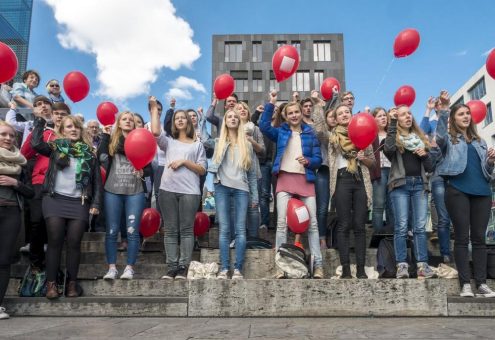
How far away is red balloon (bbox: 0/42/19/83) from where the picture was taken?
5.11 m

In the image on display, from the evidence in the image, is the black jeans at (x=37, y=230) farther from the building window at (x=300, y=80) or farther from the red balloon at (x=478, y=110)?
the building window at (x=300, y=80)

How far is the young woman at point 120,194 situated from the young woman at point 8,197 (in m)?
0.81

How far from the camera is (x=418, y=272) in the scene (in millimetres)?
4332

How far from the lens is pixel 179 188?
180 inches

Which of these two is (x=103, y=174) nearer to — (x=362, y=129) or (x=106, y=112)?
(x=106, y=112)

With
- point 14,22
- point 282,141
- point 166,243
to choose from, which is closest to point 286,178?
point 282,141

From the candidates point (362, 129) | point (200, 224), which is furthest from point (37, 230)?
point (362, 129)

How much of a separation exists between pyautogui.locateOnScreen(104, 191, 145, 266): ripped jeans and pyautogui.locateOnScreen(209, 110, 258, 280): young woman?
34.9 inches

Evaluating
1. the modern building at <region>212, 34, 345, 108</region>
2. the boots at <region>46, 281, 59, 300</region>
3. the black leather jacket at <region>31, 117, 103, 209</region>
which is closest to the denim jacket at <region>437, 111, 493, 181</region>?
the black leather jacket at <region>31, 117, 103, 209</region>

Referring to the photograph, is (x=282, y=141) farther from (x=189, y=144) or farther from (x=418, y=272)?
(x=418, y=272)

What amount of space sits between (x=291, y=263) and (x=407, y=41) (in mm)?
4186

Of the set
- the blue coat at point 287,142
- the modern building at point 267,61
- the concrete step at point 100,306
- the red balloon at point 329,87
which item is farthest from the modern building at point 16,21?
the concrete step at point 100,306

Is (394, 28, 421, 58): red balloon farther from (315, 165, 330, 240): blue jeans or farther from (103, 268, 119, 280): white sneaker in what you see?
(103, 268, 119, 280): white sneaker

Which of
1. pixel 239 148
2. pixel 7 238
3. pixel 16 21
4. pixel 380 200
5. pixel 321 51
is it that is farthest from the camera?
pixel 321 51
